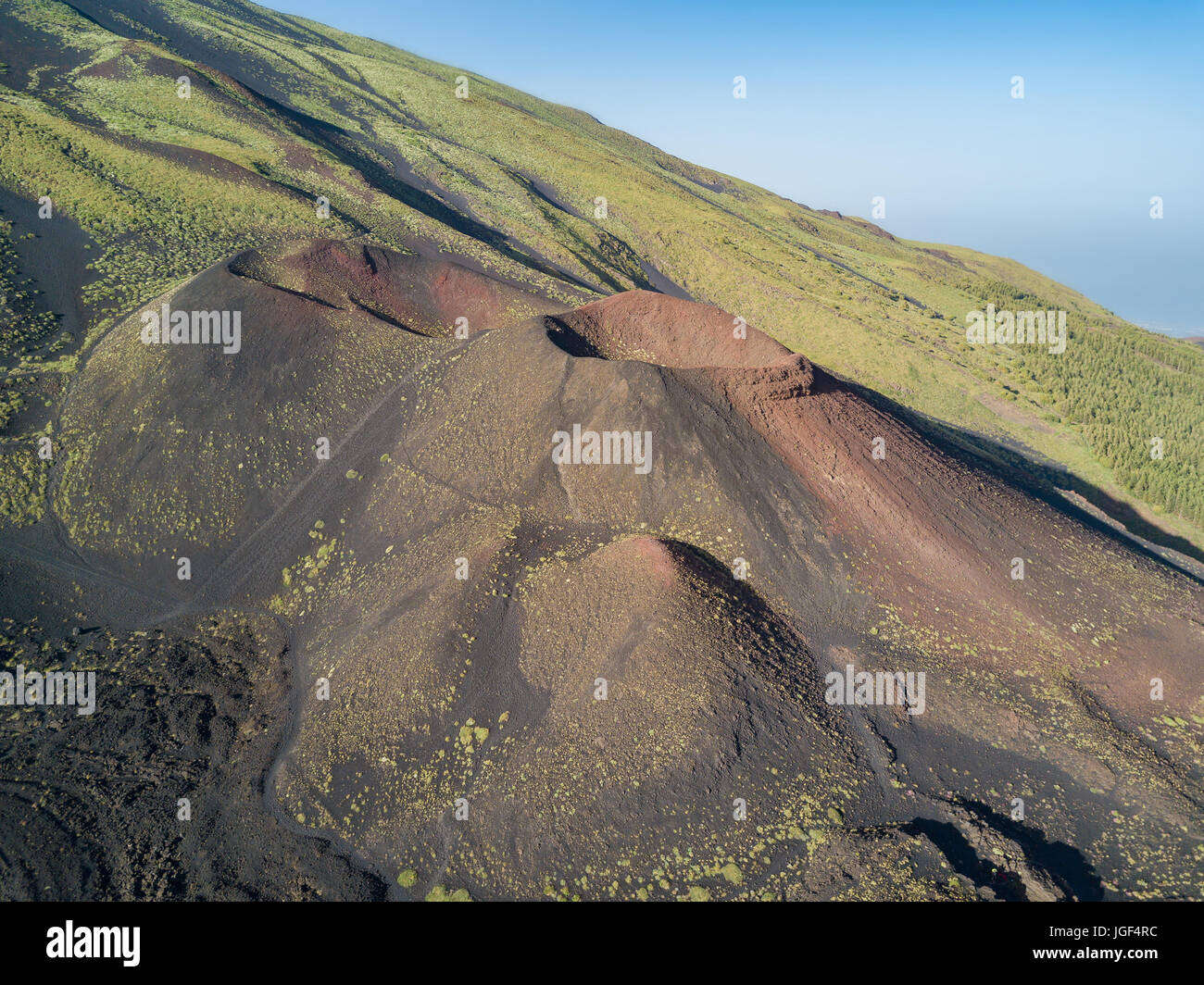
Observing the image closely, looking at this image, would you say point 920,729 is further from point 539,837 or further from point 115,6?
point 115,6

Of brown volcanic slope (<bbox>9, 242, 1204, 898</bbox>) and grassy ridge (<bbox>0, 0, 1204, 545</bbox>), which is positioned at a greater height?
grassy ridge (<bbox>0, 0, 1204, 545</bbox>)

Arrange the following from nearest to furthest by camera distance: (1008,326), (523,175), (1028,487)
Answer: (1028,487) → (1008,326) → (523,175)

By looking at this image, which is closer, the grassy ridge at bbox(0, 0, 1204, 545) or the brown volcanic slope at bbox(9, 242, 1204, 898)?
the brown volcanic slope at bbox(9, 242, 1204, 898)

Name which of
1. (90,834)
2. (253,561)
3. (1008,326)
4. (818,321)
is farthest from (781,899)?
(1008,326)

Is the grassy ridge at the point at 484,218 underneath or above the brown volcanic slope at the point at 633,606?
above

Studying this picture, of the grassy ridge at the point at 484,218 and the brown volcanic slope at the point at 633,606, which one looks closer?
the brown volcanic slope at the point at 633,606
